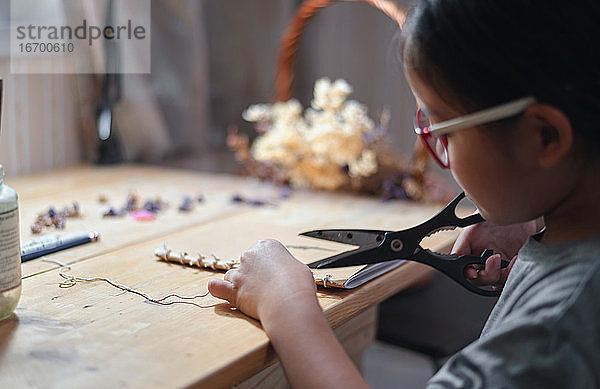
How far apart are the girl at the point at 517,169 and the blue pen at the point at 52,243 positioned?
40cm

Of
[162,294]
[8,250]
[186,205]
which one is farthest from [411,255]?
[186,205]

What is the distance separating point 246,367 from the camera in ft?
2.14

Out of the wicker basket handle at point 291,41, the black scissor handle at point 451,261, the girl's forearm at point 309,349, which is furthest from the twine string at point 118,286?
the wicker basket handle at point 291,41

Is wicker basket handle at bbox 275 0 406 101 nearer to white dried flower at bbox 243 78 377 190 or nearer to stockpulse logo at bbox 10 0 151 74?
white dried flower at bbox 243 78 377 190

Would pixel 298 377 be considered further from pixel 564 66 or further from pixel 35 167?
pixel 35 167

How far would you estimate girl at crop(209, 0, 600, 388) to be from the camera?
0.57 m

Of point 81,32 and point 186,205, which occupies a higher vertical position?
point 81,32

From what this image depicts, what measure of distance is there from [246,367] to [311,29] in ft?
5.17

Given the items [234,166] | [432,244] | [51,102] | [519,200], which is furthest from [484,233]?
[51,102]

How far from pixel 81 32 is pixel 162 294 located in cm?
113

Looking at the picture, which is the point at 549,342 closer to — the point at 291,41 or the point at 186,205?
the point at 186,205

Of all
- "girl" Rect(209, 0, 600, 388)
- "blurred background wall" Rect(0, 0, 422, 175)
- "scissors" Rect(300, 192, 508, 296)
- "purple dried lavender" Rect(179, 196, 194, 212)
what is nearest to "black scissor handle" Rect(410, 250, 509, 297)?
"scissors" Rect(300, 192, 508, 296)

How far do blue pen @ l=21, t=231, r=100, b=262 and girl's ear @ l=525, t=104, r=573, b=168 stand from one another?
2.28 feet

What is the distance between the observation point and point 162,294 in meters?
0.82
